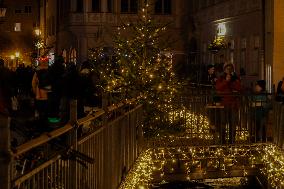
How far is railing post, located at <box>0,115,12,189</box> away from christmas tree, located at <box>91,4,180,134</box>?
933 cm

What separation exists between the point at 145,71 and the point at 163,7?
105ft

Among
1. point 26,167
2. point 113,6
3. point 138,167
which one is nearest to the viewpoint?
point 26,167

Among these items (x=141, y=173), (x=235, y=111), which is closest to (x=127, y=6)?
(x=235, y=111)

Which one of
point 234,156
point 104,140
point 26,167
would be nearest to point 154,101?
point 234,156

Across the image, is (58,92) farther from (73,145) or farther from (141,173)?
(73,145)

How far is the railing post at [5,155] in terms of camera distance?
3.56 metres

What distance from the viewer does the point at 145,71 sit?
527 inches

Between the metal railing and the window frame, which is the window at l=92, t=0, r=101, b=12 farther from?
the metal railing

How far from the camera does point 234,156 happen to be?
13531mm

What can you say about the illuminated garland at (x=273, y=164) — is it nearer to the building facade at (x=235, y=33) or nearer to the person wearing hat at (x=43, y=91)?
the person wearing hat at (x=43, y=91)

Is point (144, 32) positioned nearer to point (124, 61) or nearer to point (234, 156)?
point (124, 61)

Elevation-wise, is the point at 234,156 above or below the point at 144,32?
below

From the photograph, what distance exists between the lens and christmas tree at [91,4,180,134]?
43.3 ft

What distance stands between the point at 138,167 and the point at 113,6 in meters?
33.6
